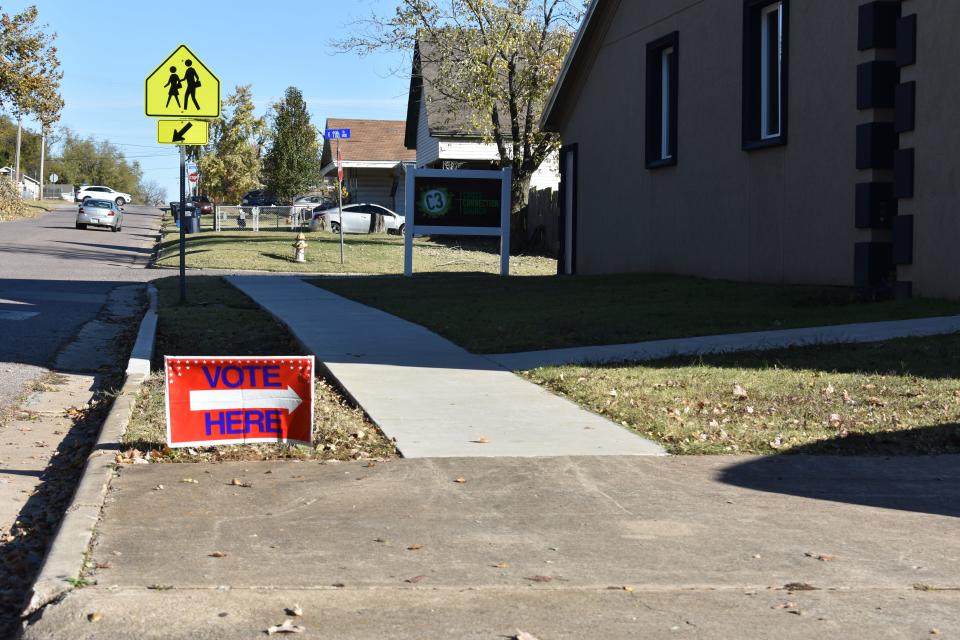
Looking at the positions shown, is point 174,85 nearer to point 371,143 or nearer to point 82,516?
point 82,516

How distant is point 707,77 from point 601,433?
37.3 ft

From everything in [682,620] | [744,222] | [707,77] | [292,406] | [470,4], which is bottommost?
[682,620]

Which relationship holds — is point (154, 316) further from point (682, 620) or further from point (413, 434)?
point (682, 620)

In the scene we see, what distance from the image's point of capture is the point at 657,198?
19312 mm

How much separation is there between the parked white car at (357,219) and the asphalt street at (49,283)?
707cm

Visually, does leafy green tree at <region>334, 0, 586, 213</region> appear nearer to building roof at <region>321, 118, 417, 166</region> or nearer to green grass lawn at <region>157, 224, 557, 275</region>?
green grass lawn at <region>157, 224, 557, 275</region>

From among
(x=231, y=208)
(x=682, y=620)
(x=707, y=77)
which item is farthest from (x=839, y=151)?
(x=231, y=208)

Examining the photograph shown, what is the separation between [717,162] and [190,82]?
25.2 ft

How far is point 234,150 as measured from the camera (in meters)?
63.1

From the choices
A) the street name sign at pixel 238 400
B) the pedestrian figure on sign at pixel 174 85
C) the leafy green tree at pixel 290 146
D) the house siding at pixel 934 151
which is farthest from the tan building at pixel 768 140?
the leafy green tree at pixel 290 146

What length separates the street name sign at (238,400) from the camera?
256 inches

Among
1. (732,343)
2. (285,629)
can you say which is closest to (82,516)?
(285,629)

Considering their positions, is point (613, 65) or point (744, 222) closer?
point (744, 222)

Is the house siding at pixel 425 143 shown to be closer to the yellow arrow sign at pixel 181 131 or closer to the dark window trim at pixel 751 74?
the dark window trim at pixel 751 74
